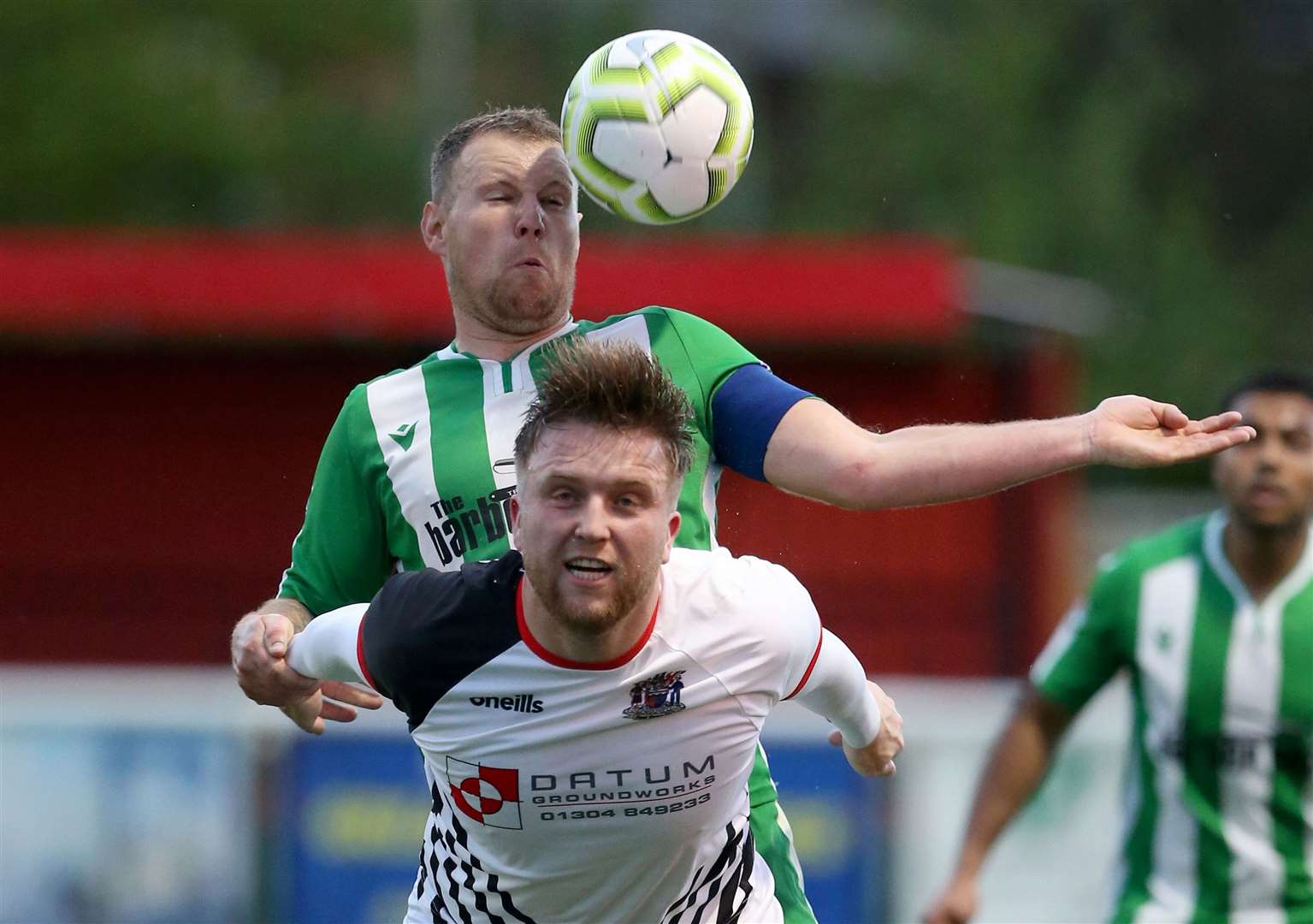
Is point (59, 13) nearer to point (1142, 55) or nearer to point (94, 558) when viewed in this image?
point (1142, 55)

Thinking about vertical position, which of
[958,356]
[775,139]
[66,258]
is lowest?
A: [958,356]

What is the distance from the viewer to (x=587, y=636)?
3.58 metres

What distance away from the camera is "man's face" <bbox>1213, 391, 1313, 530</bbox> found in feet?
18.4

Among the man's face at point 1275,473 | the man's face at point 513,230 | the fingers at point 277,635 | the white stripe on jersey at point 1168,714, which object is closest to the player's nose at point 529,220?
the man's face at point 513,230

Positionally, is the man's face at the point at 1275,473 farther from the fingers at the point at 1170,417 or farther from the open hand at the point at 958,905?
the fingers at the point at 1170,417

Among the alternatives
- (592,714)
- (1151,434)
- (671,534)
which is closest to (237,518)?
(592,714)

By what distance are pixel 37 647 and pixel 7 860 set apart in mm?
5983

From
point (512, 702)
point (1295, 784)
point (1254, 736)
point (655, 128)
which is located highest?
A: point (655, 128)

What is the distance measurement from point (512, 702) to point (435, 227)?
1.28 m

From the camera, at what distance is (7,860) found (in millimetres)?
8531

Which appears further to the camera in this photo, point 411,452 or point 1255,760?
point 1255,760

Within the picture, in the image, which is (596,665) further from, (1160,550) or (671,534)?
(1160,550)

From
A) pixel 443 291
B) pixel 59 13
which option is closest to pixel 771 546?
pixel 443 291

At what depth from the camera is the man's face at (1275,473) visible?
5.62 metres
